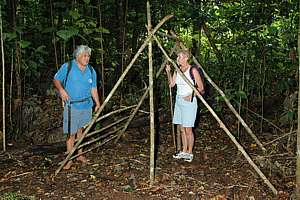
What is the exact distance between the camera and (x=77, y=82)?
18.9ft

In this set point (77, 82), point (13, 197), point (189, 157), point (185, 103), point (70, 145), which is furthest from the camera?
point (189, 157)

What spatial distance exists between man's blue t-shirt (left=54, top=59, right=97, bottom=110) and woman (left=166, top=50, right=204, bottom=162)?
3.81 ft

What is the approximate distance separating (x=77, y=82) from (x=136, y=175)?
150 cm

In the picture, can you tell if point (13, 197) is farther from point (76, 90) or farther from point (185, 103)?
point (185, 103)

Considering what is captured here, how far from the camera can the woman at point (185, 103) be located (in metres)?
5.98

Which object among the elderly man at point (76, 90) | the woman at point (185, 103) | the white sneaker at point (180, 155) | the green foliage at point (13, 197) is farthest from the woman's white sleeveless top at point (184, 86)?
the green foliage at point (13, 197)

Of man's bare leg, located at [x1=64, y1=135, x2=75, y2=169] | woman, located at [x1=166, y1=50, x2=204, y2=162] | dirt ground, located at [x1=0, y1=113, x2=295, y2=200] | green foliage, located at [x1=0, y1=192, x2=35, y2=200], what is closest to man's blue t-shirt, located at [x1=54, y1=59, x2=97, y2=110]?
man's bare leg, located at [x1=64, y1=135, x2=75, y2=169]

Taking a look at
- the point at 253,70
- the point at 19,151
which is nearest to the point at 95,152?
the point at 19,151

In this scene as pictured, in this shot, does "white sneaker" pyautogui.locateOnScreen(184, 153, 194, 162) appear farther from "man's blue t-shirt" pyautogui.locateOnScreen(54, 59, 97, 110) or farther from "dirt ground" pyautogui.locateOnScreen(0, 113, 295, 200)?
"man's blue t-shirt" pyautogui.locateOnScreen(54, 59, 97, 110)

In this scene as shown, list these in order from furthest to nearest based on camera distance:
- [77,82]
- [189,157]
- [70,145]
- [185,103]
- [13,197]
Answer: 1. [189,157]
2. [185,103]
3. [70,145]
4. [77,82]
5. [13,197]

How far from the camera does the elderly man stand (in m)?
5.64

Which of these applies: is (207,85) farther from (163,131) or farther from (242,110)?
(163,131)

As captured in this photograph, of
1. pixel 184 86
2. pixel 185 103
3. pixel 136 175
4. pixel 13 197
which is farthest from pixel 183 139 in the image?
pixel 13 197

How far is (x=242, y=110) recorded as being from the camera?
837 cm
